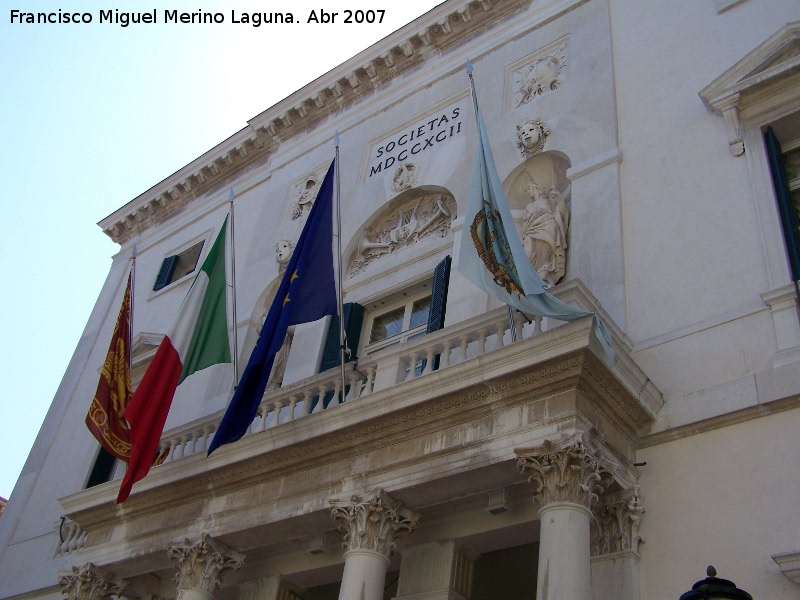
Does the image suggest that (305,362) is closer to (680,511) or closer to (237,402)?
(237,402)

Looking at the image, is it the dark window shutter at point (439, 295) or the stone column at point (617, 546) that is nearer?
the stone column at point (617, 546)

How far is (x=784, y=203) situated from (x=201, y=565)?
833cm

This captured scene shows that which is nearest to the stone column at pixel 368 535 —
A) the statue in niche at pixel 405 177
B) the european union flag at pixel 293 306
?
the european union flag at pixel 293 306

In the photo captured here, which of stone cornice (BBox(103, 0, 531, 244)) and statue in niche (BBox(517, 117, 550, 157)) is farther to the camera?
stone cornice (BBox(103, 0, 531, 244))

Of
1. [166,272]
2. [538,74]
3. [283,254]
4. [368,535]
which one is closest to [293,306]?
[368,535]

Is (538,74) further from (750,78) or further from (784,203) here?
(784,203)

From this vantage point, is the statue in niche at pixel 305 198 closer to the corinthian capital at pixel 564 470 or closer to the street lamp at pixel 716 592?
the corinthian capital at pixel 564 470

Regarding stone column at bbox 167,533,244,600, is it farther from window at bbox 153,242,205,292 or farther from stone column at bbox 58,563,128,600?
window at bbox 153,242,205,292

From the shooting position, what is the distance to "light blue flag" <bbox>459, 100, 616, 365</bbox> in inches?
355

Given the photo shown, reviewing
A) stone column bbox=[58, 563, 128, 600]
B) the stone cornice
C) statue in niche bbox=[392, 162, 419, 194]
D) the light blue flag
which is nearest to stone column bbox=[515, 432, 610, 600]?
the light blue flag

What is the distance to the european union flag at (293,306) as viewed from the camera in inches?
423

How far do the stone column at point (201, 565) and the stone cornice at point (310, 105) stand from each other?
10607mm

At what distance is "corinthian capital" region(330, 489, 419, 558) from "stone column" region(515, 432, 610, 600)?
1.78m

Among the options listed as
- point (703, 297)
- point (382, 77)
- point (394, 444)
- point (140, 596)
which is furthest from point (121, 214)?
point (703, 297)
